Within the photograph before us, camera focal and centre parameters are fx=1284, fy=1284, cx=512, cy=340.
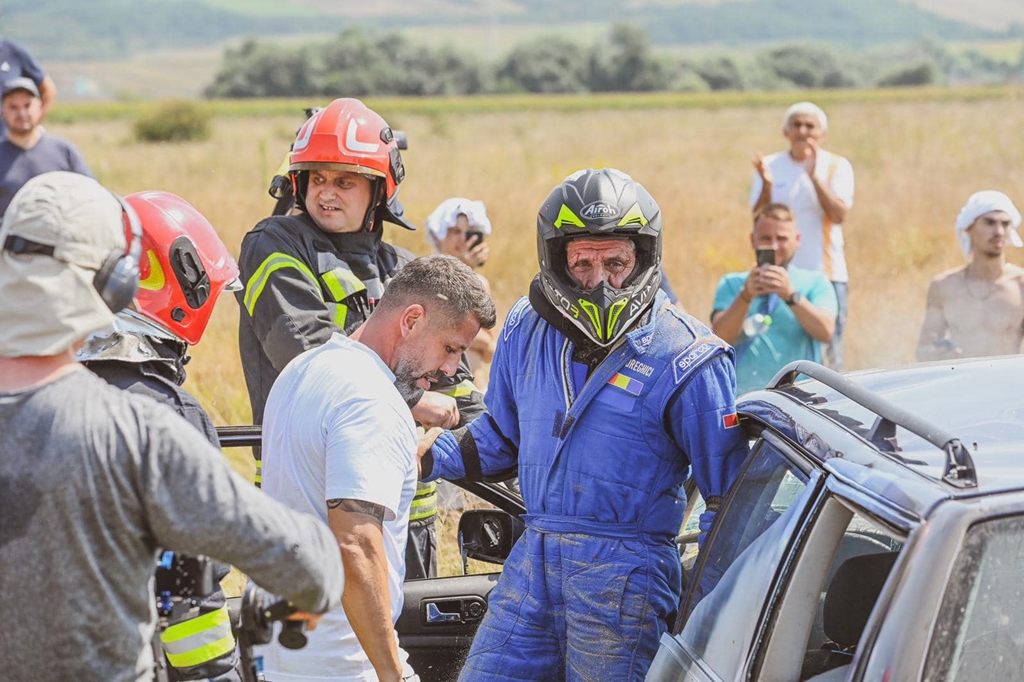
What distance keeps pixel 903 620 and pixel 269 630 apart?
4.21 ft

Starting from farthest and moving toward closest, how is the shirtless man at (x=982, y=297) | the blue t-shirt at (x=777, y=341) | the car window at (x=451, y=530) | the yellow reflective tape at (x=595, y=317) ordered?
the shirtless man at (x=982, y=297)
the blue t-shirt at (x=777, y=341)
the car window at (x=451, y=530)
the yellow reflective tape at (x=595, y=317)

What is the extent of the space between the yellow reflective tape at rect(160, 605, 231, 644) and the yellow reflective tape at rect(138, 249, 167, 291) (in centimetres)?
96

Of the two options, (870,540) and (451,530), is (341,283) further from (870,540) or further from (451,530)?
(870,540)

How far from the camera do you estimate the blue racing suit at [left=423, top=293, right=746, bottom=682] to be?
3.56 m

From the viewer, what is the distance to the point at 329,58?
129750 millimetres

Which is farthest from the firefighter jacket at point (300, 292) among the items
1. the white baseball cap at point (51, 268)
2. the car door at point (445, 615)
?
the white baseball cap at point (51, 268)

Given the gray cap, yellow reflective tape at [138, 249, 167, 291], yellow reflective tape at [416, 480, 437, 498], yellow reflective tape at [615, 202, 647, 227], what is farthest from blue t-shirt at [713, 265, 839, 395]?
the gray cap

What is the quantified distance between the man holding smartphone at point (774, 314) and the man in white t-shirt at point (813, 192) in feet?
5.04

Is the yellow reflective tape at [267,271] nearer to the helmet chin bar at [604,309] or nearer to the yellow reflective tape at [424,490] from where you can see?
the yellow reflective tape at [424,490]

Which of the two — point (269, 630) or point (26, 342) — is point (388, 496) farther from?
point (26, 342)

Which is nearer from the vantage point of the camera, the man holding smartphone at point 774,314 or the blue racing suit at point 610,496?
the blue racing suit at point 610,496

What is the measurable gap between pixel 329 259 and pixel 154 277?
1.33 meters

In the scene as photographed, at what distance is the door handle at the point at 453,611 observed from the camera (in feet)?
14.1

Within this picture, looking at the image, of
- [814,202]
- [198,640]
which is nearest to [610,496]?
[198,640]
